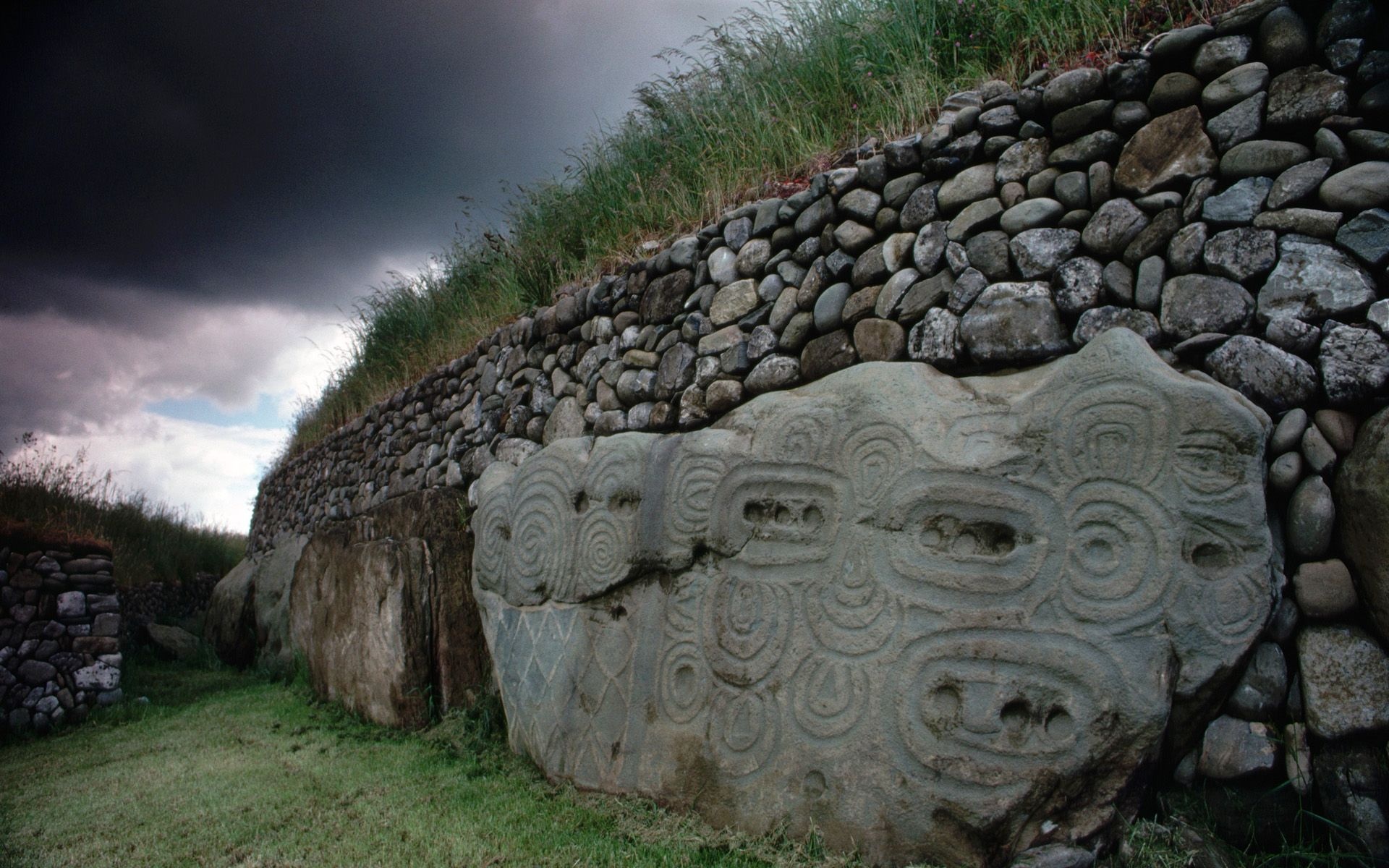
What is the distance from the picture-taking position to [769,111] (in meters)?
5.30

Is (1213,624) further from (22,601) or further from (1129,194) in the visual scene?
(22,601)

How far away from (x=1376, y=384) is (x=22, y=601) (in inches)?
297

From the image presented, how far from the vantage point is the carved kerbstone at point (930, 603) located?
252 centimetres

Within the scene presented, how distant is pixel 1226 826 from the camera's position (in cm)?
257

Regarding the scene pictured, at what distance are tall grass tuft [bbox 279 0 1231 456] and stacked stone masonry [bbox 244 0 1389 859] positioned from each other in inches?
14.8

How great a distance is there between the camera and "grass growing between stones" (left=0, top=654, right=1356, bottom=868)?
9.21 ft

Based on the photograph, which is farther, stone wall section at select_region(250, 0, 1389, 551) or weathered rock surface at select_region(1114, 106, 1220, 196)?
weathered rock surface at select_region(1114, 106, 1220, 196)

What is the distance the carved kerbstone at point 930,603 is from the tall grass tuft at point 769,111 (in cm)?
171

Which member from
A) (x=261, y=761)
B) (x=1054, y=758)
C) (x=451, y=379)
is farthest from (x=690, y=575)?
(x=451, y=379)

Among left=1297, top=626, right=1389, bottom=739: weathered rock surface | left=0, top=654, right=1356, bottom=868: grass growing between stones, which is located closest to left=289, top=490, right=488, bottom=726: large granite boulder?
left=0, top=654, right=1356, bottom=868: grass growing between stones

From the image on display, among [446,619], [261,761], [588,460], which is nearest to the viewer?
[588,460]

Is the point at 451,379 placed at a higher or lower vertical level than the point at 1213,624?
higher

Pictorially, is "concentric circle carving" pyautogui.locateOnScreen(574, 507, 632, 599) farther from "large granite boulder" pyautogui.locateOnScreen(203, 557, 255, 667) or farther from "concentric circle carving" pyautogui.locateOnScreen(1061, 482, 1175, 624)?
"large granite boulder" pyautogui.locateOnScreen(203, 557, 255, 667)

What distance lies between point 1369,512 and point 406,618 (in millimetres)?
4268
